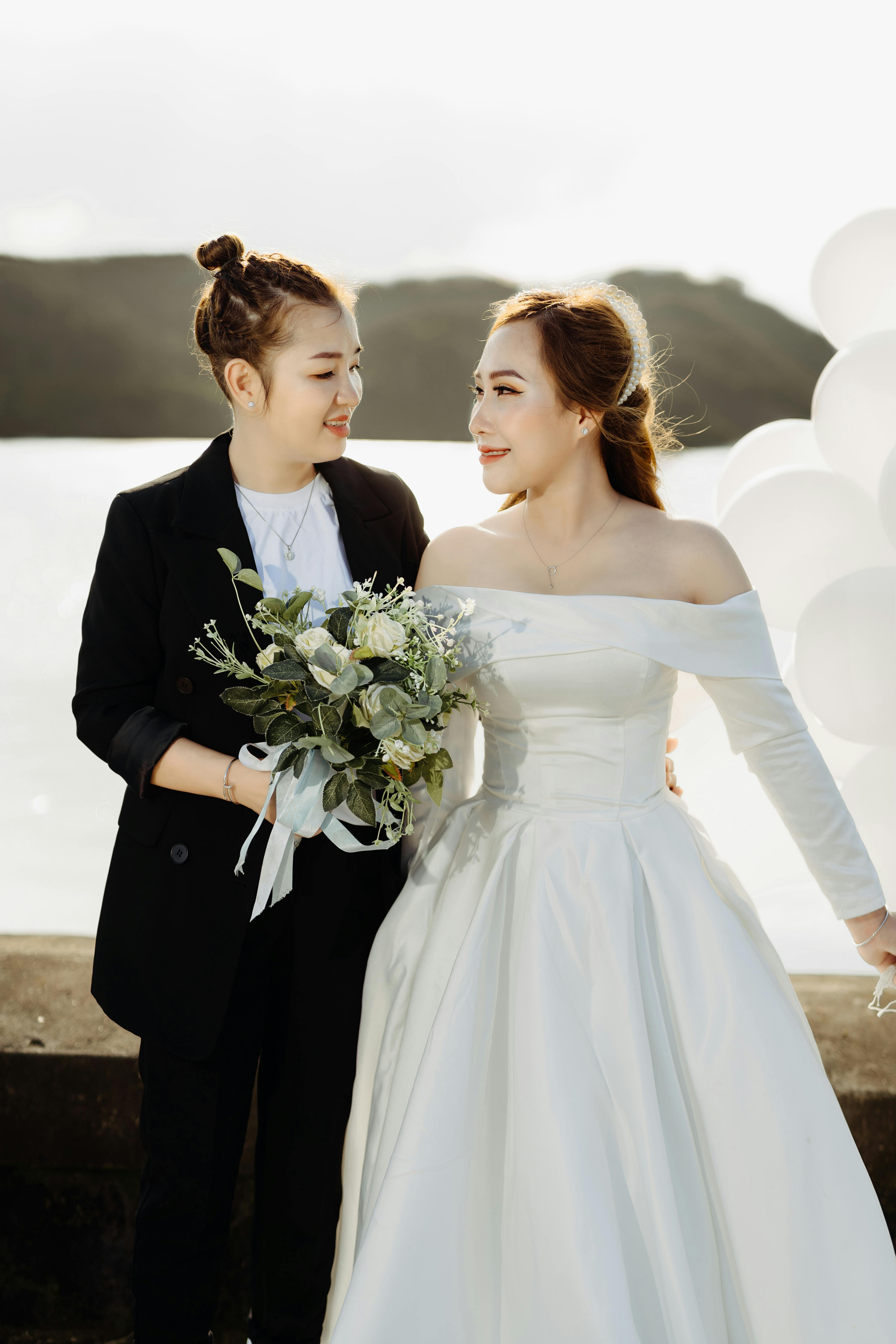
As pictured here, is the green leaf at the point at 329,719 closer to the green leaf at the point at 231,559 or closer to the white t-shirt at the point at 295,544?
the green leaf at the point at 231,559

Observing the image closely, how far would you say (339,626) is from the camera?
1.24 m

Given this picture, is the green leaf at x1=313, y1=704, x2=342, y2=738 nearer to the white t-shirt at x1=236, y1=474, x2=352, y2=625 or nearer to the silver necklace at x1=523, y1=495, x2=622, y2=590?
the white t-shirt at x1=236, y1=474, x2=352, y2=625

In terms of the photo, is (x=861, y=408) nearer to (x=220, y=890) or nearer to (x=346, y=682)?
(x=346, y=682)

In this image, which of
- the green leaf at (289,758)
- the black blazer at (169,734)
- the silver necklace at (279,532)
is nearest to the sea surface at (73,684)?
the silver necklace at (279,532)

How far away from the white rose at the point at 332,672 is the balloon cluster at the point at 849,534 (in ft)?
3.49

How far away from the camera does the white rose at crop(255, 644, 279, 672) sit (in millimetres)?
1229

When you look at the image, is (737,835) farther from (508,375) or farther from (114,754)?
(114,754)

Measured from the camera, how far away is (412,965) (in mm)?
1471

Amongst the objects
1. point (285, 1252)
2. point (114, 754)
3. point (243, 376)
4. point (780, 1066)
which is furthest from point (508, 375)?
point (285, 1252)

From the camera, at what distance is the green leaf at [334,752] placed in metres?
1.21

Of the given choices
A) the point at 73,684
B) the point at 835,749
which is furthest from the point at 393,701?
the point at 73,684

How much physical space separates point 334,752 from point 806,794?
766 millimetres

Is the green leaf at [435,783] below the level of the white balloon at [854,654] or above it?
below

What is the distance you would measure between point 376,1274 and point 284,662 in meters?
0.79
